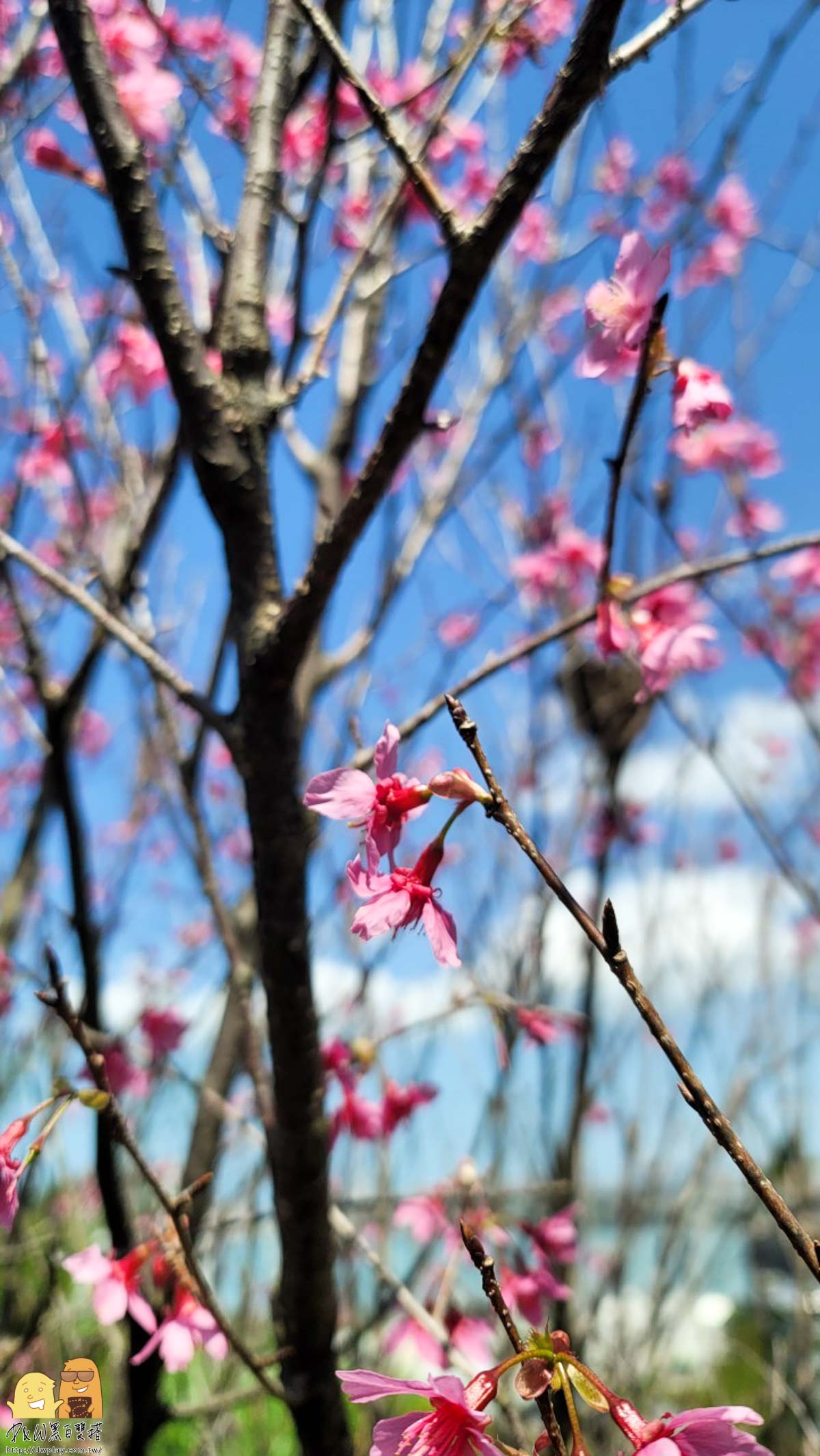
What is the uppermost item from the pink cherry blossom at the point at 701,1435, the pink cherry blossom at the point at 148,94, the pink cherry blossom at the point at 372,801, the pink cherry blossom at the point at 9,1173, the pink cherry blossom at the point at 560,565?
the pink cherry blossom at the point at 148,94

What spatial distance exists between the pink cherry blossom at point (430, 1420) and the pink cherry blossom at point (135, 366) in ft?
6.15

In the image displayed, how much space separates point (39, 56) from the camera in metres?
2.27

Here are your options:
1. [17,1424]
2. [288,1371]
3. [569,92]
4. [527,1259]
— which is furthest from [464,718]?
[527,1259]

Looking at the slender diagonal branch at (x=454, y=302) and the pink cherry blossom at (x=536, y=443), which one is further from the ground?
the pink cherry blossom at (x=536, y=443)

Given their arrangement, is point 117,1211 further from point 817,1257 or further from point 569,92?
point 569,92

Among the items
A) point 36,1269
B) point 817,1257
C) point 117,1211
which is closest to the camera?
point 817,1257

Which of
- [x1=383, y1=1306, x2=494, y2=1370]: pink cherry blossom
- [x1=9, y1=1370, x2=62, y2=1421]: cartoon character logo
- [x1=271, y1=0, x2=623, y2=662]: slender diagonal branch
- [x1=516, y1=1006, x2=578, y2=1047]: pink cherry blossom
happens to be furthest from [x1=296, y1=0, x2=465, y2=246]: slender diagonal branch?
[x1=383, y1=1306, x2=494, y2=1370]: pink cherry blossom

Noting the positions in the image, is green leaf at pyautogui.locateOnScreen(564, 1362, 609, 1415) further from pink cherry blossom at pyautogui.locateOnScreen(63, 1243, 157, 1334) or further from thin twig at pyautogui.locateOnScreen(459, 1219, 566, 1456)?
pink cherry blossom at pyautogui.locateOnScreen(63, 1243, 157, 1334)

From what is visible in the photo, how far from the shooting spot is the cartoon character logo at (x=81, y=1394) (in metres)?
1.24

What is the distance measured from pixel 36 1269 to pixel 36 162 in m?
3.84

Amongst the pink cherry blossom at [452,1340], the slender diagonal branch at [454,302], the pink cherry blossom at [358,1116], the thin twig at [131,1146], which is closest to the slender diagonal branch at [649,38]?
the slender diagonal branch at [454,302]

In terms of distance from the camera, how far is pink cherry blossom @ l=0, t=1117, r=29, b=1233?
93 cm

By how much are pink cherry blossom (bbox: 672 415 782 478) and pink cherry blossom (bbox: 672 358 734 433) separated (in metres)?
0.58

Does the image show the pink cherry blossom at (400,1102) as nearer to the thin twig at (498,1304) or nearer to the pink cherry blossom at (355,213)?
the thin twig at (498,1304)
